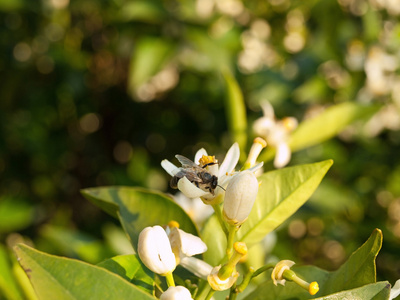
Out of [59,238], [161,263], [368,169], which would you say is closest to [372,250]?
[161,263]

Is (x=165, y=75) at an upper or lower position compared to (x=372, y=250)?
lower

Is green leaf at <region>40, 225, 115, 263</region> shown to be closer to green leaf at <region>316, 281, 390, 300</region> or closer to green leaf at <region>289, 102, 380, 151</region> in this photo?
green leaf at <region>289, 102, 380, 151</region>

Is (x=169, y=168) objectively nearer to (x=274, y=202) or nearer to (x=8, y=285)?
(x=274, y=202)

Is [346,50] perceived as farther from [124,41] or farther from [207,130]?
[124,41]

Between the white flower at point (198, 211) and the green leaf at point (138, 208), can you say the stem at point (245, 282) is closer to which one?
the green leaf at point (138, 208)

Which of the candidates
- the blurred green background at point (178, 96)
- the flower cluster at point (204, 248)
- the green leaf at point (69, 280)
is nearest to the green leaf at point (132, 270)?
the flower cluster at point (204, 248)

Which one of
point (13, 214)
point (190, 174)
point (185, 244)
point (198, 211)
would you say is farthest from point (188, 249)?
point (13, 214)

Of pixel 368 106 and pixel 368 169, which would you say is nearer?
pixel 368 106
